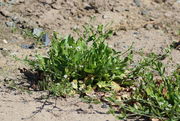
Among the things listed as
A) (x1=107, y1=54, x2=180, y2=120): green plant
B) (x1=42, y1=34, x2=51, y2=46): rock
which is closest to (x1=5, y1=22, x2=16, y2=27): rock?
(x1=42, y1=34, x2=51, y2=46): rock

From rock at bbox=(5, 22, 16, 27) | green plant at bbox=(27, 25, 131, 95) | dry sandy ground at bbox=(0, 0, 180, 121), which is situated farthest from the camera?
rock at bbox=(5, 22, 16, 27)

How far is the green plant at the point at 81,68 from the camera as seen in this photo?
4305 mm

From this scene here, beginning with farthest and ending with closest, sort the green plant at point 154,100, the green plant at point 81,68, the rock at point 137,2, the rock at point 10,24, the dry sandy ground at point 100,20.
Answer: the rock at point 137,2 → the rock at point 10,24 → the dry sandy ground at point 100,20 → the green plant at point 81,68 → the green plant at point 154,100

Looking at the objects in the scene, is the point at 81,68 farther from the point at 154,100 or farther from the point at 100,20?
the point at 100,20

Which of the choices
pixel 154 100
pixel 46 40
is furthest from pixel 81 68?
pixel 46 40

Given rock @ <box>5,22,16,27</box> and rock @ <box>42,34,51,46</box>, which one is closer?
rock @ <box>42,34,51,46</box>

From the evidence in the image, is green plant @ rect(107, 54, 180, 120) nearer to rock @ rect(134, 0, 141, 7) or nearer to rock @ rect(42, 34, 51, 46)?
rock @ rect(42, 34, 51, 46)

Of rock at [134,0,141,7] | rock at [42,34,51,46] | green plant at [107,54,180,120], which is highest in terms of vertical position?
rock at [134,0,141,7]

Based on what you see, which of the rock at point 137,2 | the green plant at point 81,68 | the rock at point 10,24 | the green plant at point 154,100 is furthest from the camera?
the rock at point 137,2

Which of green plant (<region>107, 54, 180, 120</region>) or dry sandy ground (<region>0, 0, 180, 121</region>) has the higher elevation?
dry sandy ground (<region>0, 0, 180, 121</region>)

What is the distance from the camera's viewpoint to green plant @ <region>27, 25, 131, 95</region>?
169 inches

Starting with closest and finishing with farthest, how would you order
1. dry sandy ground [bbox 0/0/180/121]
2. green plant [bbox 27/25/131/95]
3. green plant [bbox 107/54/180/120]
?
green plant [bbox 107/54/180/120] < green plant [bbox 27/25/131/95] < dry sandy ground [bbox 0/0/180/121]

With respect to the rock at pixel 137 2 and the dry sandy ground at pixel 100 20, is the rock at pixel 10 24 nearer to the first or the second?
the dry sandy ground at pixel 100 20

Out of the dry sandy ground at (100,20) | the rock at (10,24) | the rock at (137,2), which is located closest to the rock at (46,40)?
the dry sandy ground at (100,20)
